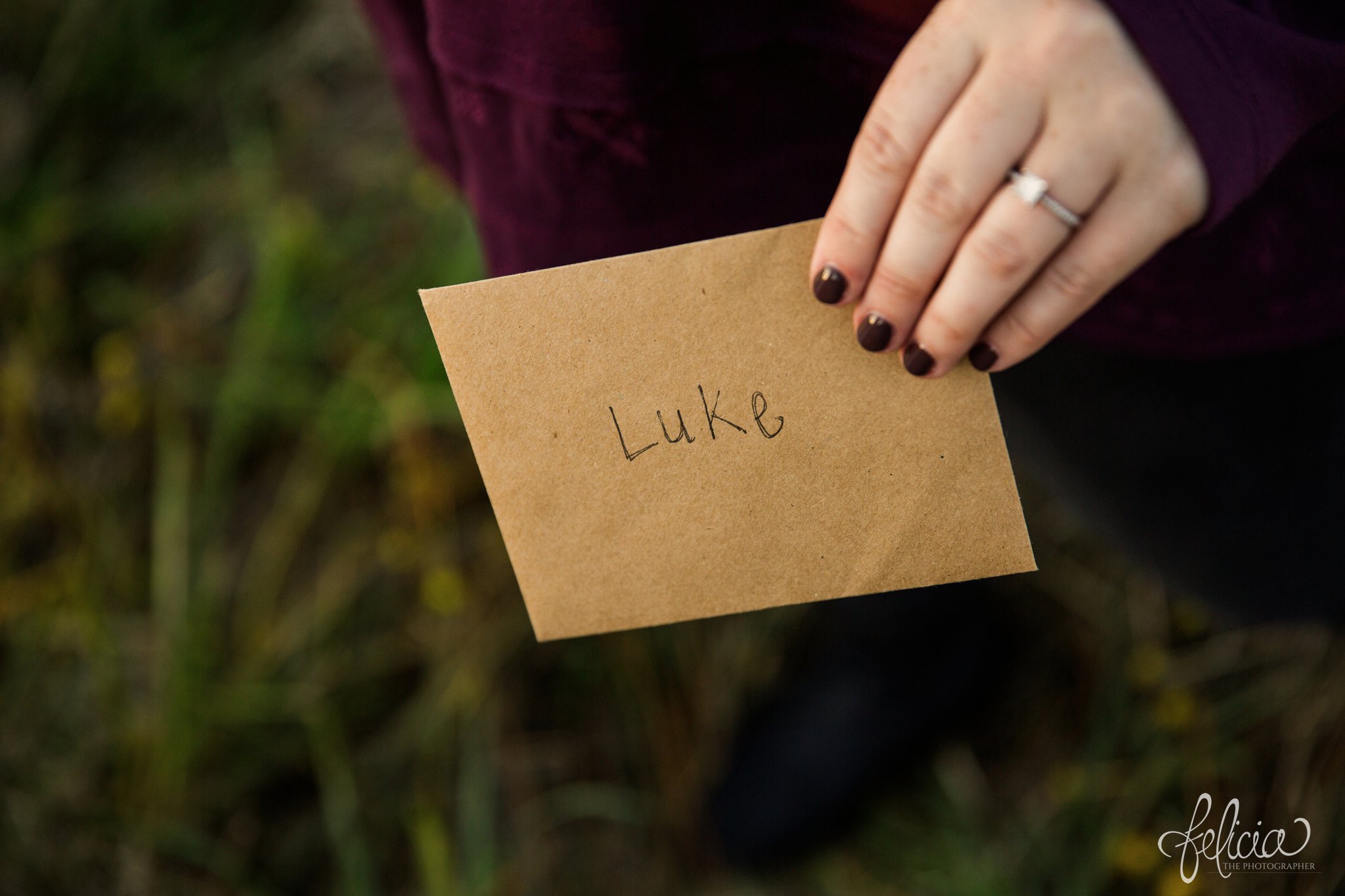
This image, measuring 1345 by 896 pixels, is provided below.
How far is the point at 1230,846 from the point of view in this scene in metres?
0.99

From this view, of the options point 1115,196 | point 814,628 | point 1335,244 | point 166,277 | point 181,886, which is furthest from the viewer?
point 166,277

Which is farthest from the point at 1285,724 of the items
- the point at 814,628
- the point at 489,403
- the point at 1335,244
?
the point at 489,403

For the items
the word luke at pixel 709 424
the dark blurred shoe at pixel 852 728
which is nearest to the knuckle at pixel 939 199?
the word luke at pixel 709 424

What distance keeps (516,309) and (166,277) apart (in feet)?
4.69

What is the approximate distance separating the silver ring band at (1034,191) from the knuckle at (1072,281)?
0.10 ft

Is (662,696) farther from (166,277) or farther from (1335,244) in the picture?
(166,277)

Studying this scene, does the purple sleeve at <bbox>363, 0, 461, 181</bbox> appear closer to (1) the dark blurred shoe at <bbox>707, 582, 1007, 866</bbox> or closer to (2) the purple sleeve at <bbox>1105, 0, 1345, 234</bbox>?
(2) the purple sleeve at <bbox>1105, 0, 1345, 234</bbox>

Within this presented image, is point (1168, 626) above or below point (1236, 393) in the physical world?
below

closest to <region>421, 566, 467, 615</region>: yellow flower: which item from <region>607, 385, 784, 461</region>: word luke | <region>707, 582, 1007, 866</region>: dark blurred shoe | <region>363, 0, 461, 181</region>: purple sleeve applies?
<region>707, 582, 1007, 866</region>: dark blurred shoe

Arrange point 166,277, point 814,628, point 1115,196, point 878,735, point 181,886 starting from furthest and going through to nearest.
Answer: point 166,277 < point 814,628 < point 878,735 < point 181,886 < point 1115,196

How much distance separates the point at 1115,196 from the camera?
390mm

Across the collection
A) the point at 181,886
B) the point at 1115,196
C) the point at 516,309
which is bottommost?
the point at 181,886

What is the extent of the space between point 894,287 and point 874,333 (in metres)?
0.03

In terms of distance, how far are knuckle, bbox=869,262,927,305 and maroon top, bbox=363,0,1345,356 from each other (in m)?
0.12
